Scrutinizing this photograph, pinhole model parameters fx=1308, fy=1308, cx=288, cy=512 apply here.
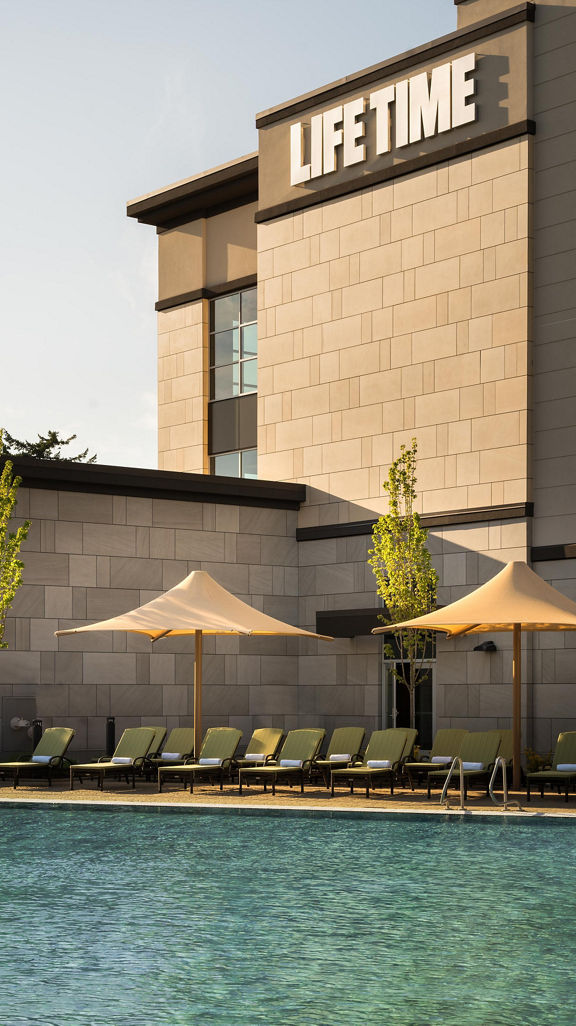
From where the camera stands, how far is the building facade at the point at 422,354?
22.4 m

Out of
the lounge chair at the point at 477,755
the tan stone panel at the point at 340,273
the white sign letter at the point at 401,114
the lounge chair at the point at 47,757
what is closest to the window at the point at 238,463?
the tan stone panel at the point at 340,273

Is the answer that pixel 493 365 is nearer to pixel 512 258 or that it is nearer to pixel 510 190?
pixel 512 258

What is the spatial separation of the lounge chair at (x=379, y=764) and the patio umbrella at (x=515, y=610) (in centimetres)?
158

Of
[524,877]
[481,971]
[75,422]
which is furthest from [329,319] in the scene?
[75,422]

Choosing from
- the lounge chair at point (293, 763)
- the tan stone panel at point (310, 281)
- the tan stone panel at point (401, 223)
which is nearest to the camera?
the lounge chair at point (293, 763)

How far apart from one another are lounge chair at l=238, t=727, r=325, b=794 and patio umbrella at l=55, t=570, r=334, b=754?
4.34 ft

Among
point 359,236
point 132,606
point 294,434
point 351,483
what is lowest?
point 132,606

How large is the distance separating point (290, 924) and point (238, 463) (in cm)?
2123

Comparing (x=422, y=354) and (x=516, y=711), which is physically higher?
(x=422, y=354)

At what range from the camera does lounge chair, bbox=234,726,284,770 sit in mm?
19516

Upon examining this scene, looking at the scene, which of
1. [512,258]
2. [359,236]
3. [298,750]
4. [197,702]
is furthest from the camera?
[359,236]

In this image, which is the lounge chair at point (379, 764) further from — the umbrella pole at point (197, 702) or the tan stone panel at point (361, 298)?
the tan stone panel at point (361, 298)

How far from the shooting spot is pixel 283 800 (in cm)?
1670

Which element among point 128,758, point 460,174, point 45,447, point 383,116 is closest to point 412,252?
point 460,174
